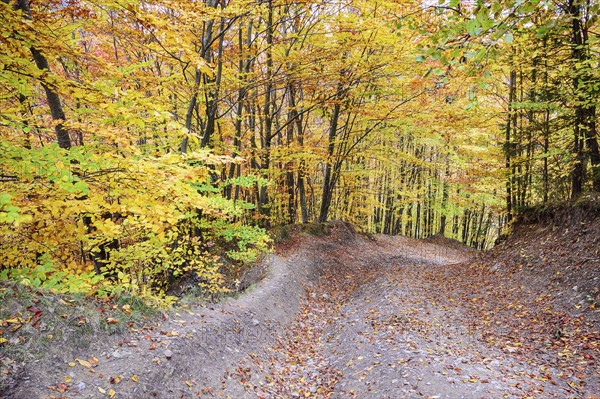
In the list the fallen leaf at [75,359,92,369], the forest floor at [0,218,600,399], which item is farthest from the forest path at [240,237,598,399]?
the fallen leaf at [75,359,92,369]

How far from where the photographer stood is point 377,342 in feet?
23.9

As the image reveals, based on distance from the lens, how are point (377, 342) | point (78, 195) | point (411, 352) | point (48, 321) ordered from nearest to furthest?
point (48, 321)
point (78, 195)
point (411, 352)
point (377, 342)

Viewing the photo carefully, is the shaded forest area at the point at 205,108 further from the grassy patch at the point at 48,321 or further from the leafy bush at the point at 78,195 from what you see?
the grassy patch at the point at 48,321

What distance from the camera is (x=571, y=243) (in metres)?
9.73

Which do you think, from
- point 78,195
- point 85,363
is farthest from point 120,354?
point 78,195

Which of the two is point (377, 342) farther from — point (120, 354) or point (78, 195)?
point (78, 195)

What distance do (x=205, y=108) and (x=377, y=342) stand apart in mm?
10761

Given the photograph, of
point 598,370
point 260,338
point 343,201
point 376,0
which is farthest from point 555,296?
point 343,201

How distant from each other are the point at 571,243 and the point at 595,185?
8.26 feet

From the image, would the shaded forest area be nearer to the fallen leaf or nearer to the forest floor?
the fallen leaf

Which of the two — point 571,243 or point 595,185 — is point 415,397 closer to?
point 571,243

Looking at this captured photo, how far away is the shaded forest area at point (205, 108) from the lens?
15.2 feet

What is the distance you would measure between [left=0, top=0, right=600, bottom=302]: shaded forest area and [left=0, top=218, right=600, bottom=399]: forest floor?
1.27 meters

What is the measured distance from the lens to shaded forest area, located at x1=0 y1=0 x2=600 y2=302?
4645mm
